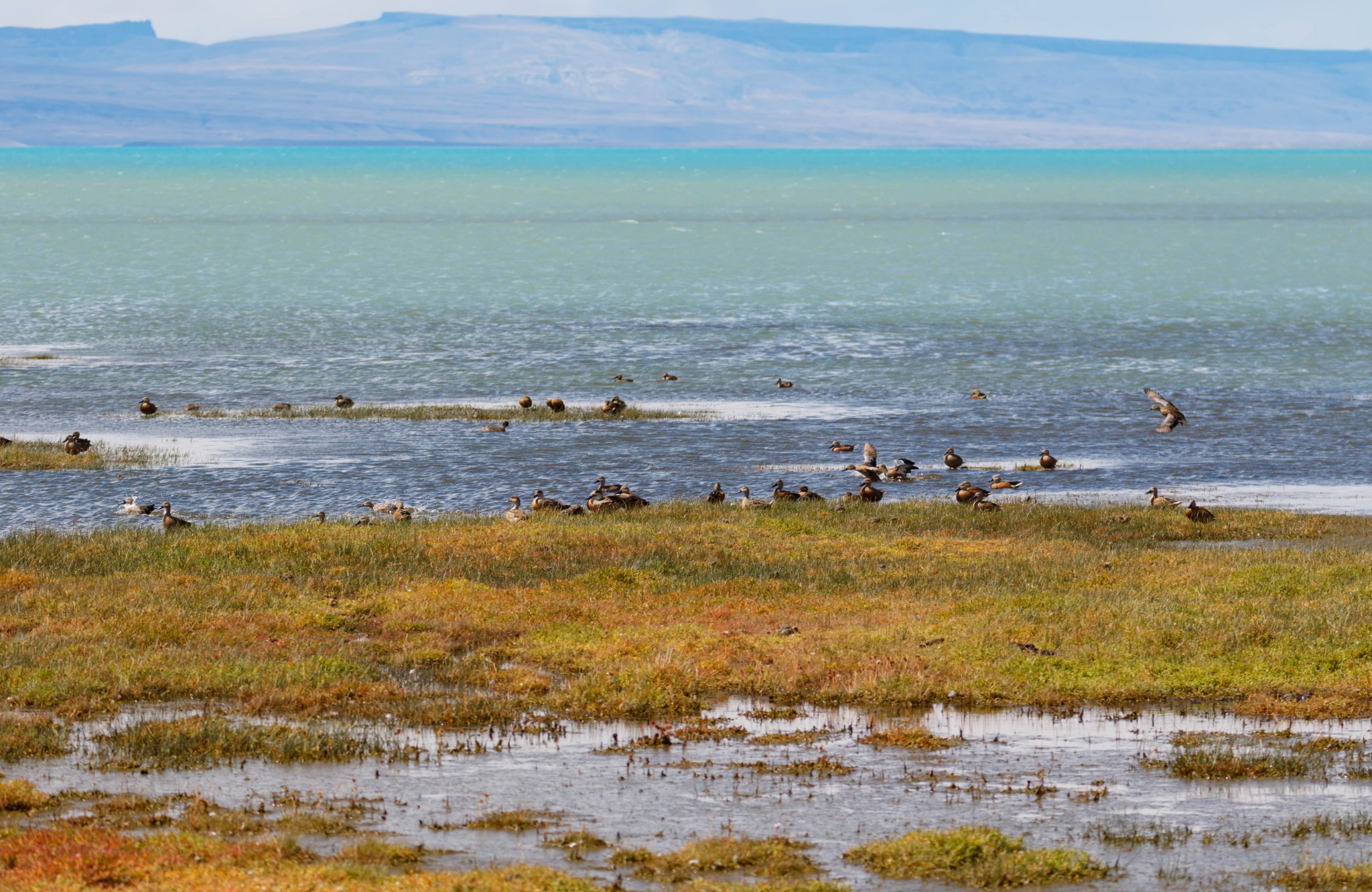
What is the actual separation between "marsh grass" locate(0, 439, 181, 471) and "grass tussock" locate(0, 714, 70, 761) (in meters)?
23.6

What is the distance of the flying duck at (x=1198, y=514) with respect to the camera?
113 ft

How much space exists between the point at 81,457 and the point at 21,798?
1091 inches

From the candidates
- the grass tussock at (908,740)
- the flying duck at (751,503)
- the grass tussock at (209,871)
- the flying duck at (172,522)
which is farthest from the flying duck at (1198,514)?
the grass tussock at (209,871)

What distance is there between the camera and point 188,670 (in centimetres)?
2248

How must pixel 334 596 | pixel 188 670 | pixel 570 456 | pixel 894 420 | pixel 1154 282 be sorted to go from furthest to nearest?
pixel 1154 282 < pixel 894 420 < pixel 570 456 < pixel 334 596 < pixel 188 670

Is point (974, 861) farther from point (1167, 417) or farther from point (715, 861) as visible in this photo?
point (1167, 417)

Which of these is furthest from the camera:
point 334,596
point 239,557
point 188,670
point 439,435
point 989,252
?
point 989,252

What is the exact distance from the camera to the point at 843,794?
1822 cm

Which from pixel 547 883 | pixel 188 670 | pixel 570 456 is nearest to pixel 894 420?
pixel 570 456

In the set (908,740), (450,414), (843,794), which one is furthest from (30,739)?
(450,414)

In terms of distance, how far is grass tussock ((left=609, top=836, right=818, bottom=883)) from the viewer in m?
15.8

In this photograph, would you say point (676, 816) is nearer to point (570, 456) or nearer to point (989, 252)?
point (570, 456)

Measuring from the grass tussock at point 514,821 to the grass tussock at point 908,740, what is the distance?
14.5ft

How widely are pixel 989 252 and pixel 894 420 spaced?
89.7 metres
